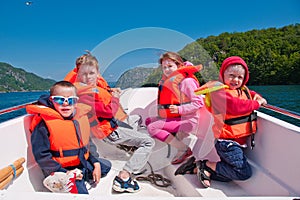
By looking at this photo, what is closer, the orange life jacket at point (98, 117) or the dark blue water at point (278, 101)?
the orange life jacket at point (98, 117)

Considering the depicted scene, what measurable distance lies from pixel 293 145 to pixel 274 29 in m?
54.4

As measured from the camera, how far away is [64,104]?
1.83 m

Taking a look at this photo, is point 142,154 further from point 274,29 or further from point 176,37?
point 274,29

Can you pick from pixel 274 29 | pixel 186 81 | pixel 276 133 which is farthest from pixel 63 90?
pixel 274 29

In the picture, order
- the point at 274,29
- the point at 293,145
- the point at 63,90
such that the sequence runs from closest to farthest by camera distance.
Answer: the point at 293,145 → the point at 63,90 → the point at 274,29

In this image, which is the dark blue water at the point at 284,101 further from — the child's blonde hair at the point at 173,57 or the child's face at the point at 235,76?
the child's face at the point at 235,76

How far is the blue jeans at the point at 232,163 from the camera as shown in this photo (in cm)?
193

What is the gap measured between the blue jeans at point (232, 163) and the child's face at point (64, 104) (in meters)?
1.22

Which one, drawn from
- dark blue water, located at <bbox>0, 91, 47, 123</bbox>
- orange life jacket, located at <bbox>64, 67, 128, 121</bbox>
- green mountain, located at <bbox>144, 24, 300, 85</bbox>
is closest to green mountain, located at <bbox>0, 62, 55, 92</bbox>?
dark blue water, located at <bbox>0, 91, 47, 123</bbox>

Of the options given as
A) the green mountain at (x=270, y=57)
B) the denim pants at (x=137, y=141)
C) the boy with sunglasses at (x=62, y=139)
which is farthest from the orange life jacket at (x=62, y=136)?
the green mountain at (x=270, y=57)

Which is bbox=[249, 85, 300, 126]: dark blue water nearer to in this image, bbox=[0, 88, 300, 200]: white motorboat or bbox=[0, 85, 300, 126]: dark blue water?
bbox=[0, 85, 300, 126]: dark blue water

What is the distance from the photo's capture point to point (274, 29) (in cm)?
4850

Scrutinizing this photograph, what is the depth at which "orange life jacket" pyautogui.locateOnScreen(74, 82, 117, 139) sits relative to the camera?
2203 millimetres

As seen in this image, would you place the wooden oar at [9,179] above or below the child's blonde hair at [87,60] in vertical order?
below
